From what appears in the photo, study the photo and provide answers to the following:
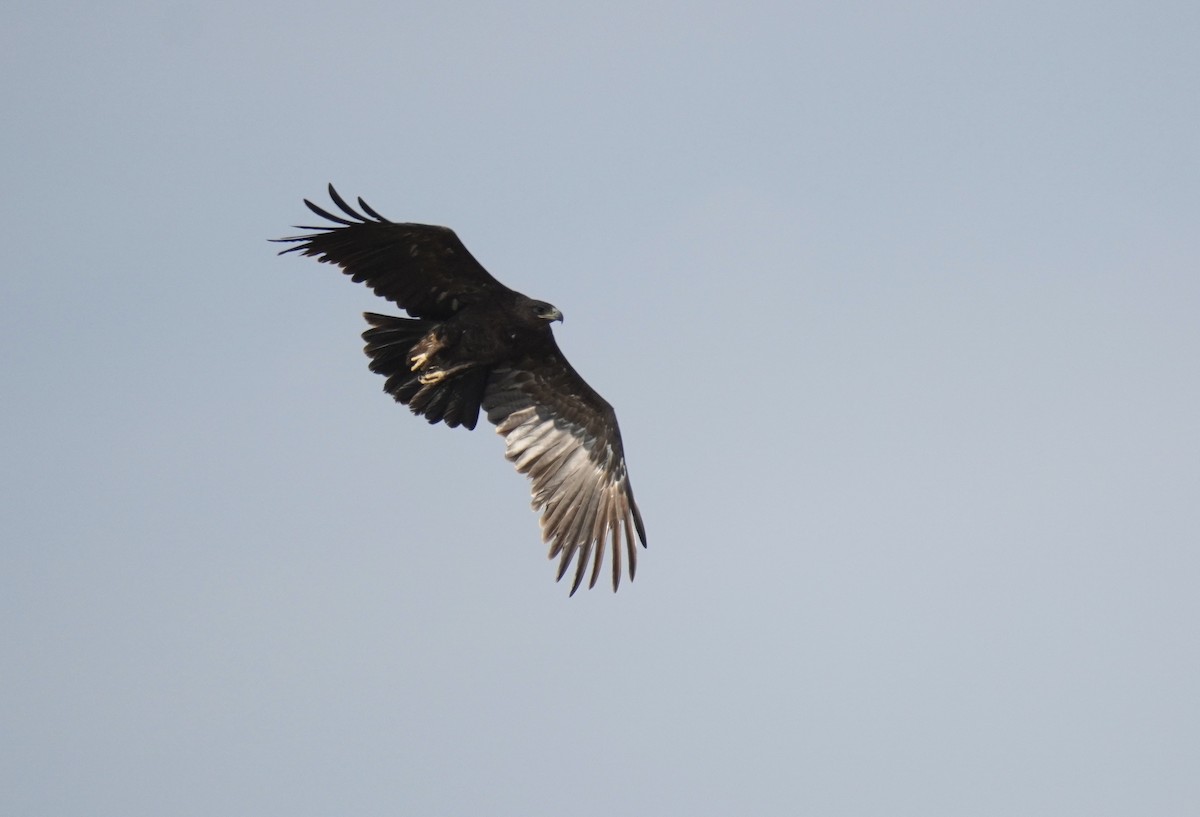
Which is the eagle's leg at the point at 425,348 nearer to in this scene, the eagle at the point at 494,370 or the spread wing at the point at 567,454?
the eagle at the point at 494,370

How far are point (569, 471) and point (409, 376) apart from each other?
90.7 inches

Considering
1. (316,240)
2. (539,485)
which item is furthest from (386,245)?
(539,485)

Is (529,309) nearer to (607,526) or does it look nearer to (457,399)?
(457,399)

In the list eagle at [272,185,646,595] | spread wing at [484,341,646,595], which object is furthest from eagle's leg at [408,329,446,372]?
spread wing at [484,341,646,595]

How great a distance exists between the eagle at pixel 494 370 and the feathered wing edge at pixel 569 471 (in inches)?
0.4

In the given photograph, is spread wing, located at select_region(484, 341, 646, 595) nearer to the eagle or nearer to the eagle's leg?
the eagle

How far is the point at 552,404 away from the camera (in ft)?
61.5

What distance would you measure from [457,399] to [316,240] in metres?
2.50

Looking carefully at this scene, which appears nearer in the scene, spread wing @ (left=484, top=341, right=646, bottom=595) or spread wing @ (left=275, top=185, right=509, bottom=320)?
spread wing @ (left=275, top=185, right=509, bottom=320)

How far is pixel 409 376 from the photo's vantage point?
57.2 feet

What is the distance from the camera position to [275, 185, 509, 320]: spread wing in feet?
54.0

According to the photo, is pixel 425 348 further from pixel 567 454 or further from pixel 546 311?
pixel 567 454

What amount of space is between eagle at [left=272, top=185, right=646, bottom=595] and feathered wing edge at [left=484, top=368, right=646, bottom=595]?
0.04 feet

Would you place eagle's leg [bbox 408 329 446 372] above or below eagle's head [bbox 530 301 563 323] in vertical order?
below
